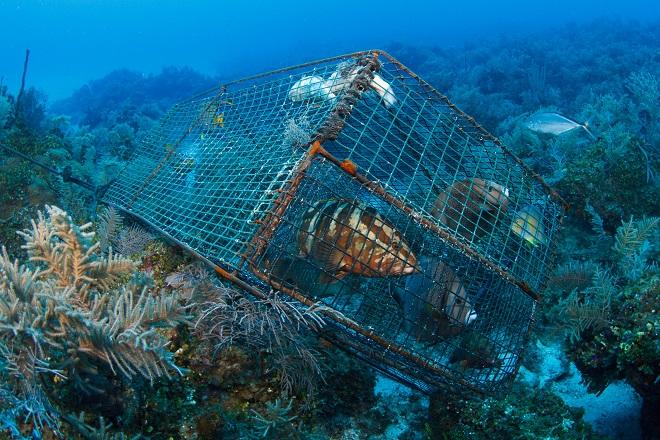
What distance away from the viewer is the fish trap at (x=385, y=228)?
2.60 m

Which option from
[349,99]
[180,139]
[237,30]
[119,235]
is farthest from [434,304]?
[237,30]

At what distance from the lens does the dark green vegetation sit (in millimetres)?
1823

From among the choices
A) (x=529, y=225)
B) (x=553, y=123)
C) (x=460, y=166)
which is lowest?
(x=529, y=225)

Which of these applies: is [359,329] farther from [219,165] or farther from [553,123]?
[553,123]

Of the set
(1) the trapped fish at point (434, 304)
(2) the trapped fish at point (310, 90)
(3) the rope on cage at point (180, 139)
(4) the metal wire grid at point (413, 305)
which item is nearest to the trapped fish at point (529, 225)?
A: (4) the metal wire grid at point (413, 305)

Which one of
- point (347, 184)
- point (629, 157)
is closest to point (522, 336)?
point (347, 184)

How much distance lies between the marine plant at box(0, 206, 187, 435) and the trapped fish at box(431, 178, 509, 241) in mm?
2050

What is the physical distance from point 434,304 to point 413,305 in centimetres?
14

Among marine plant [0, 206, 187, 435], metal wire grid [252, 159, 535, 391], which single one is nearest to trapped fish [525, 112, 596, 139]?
metal wire grid [252, 159, 535, 391]

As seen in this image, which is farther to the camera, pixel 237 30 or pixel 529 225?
pixel 237 30

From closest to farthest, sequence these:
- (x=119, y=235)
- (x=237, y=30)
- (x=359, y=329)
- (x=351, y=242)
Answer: (x=359, y=329) < (x=351, y=242) < (x=119, y=235) < (x=237, y=30)

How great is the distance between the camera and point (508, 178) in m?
3.77

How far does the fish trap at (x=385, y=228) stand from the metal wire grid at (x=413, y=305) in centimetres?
1

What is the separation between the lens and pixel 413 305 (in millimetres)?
2779
